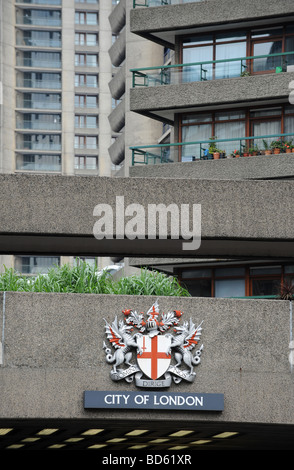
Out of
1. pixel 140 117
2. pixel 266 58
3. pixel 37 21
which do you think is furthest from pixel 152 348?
pixel 37 21

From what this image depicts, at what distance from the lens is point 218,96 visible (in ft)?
128

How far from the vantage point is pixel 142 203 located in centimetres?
2162

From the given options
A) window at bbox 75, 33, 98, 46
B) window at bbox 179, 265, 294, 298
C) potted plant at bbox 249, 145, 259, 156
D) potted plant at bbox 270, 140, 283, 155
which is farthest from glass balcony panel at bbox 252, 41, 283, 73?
window at bbox 75, 33, 98, 46

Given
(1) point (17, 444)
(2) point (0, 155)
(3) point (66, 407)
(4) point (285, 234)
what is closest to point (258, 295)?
(1) point (17, 444)

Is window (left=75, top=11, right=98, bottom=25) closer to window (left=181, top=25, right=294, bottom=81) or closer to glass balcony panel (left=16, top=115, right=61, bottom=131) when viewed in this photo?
glass balcony panel (left=16, top=115, right=61, bottom=131)

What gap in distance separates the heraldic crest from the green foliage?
111 cm

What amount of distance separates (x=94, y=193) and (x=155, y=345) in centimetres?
357

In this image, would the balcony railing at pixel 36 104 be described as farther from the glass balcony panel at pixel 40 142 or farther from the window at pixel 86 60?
the window at pixel 86 60

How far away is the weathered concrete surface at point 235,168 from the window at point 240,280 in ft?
11.7

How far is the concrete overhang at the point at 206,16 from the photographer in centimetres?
3859

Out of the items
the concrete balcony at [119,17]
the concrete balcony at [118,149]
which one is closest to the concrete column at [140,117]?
the concrete balcony at [119,17]

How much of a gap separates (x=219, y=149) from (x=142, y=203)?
1782 cm

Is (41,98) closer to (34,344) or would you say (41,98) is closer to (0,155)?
(0,155)

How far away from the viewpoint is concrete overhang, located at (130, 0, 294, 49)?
127ft
